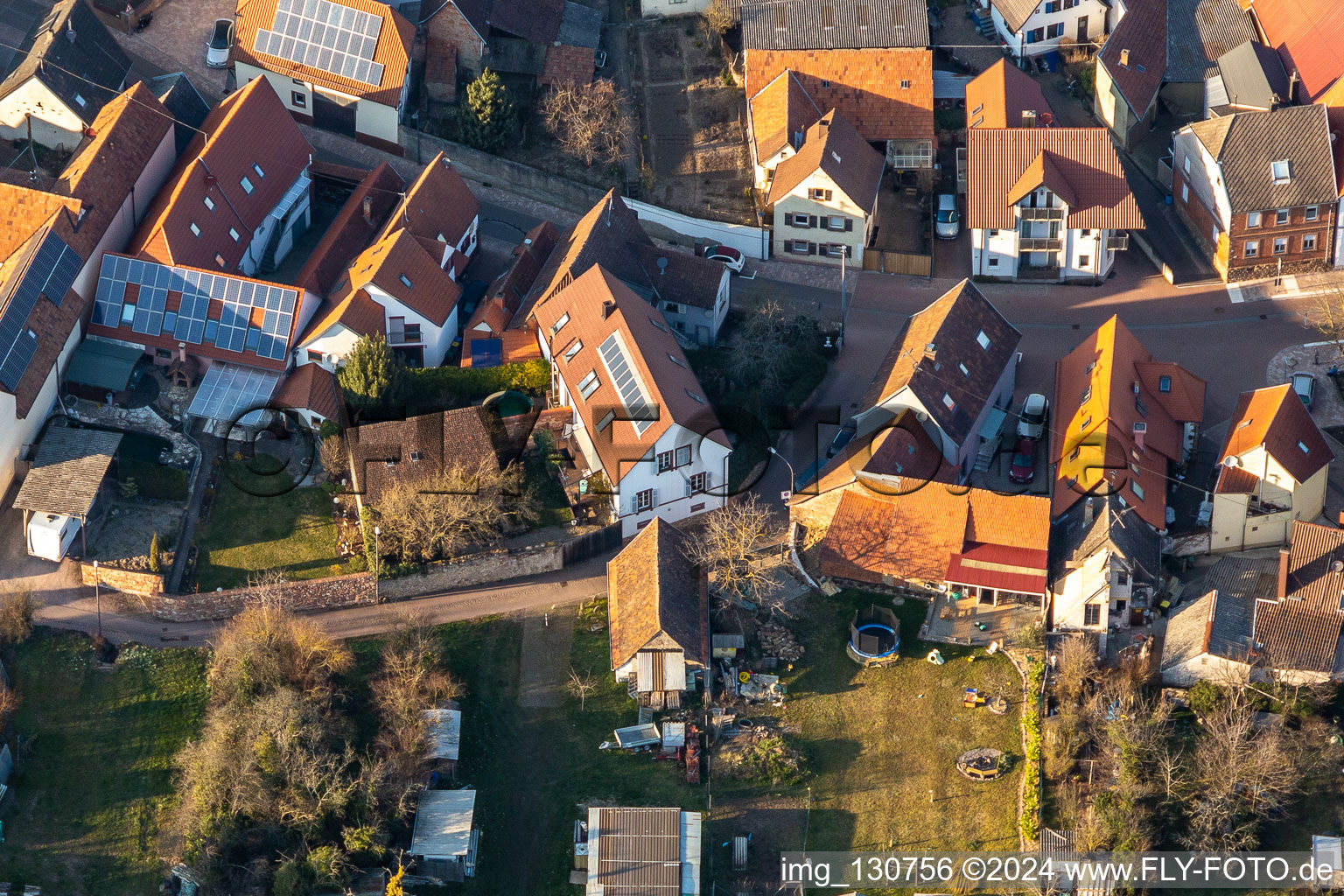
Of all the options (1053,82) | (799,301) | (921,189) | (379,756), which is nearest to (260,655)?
(379,756)

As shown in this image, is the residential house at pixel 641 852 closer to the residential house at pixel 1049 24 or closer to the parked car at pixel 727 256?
the parked car at pixel 727 256

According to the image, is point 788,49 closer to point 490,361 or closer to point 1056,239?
point 1056,239

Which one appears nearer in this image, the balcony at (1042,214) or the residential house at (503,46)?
the balcony at (1042,214)

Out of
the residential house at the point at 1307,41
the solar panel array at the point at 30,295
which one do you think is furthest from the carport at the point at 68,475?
the residential house at the point at 1307,41

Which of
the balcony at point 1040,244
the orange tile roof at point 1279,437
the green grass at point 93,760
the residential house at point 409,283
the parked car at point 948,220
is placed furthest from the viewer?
the parked car at point 948,220

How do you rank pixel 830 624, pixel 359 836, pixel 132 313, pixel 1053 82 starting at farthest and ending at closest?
pixel 1053 82
pixel 132 313
pixel 830 624
pixel 359 836

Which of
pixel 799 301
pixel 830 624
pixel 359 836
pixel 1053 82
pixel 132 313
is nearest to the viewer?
pixel 359 836

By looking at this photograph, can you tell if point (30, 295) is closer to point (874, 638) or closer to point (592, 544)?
point (592, 544)

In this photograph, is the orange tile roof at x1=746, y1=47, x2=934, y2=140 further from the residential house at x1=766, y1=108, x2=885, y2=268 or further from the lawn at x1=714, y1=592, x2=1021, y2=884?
the lawn at x1=714, y1=592, x2=1021, y2=884
